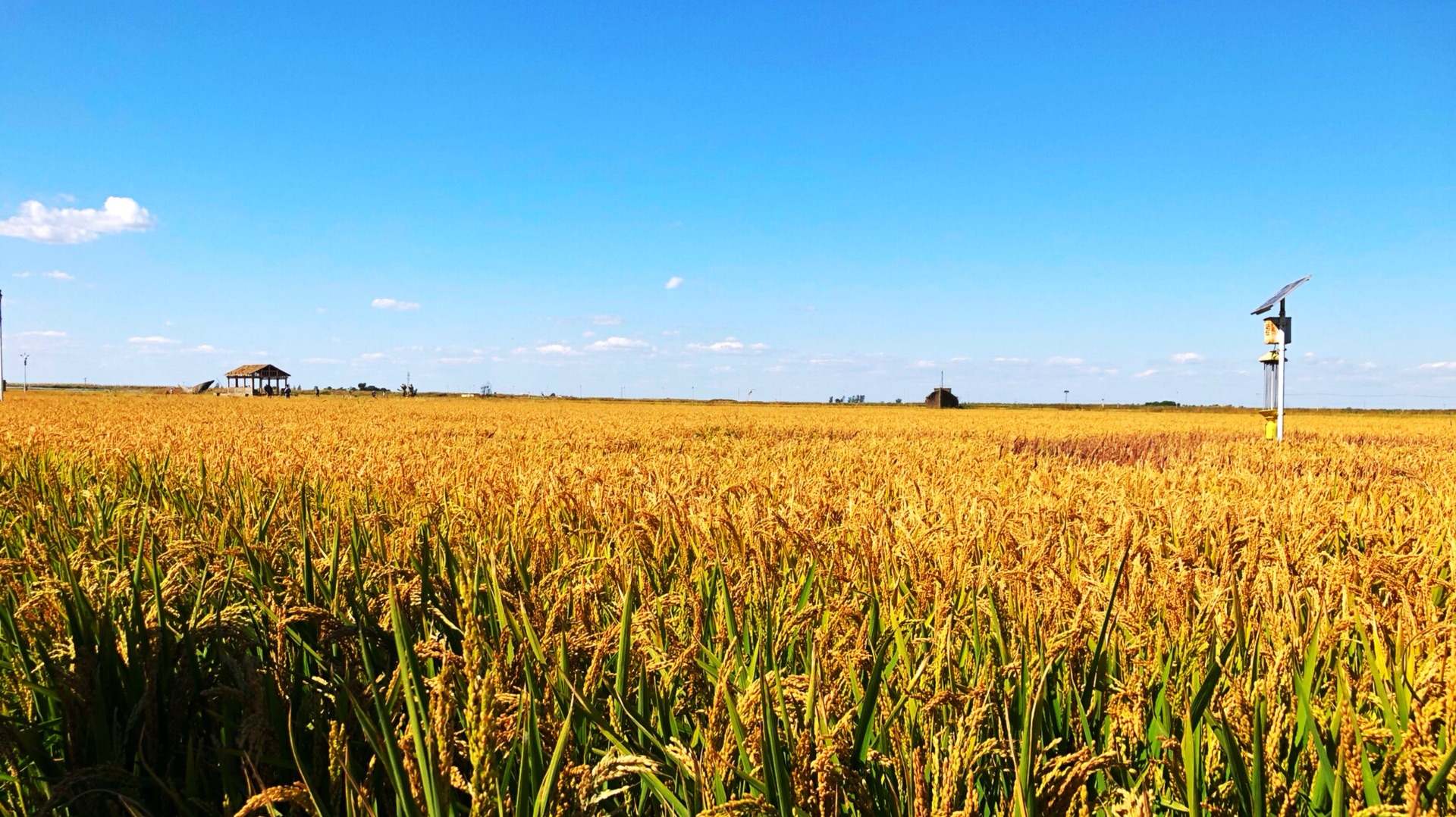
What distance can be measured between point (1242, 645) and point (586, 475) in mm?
3507

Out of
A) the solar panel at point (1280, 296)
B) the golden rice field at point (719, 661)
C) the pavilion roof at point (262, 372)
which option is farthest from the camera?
the pavilion roof at point (262, 372)

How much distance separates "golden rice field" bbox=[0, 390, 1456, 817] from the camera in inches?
49.0

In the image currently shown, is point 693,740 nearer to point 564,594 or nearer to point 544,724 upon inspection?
point 544,724

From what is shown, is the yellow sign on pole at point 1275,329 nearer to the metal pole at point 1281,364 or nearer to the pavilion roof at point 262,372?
the metal pole at point 1281,364

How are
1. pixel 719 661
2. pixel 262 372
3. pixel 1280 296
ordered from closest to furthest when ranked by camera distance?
pixel 719 661, pixel 1280 296, pixel 262 372

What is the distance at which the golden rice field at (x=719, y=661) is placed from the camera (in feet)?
4.08

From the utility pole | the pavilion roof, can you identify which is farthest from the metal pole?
the pavilion roof

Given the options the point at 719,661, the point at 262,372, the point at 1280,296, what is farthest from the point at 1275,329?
the point at 262,372

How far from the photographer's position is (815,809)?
1.22m

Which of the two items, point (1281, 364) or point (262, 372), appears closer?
point (1281, 364)

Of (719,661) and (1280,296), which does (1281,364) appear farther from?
(719,661)

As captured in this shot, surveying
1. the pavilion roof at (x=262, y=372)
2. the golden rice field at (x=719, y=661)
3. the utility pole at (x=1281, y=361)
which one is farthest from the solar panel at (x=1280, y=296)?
the pavilion roof at (x=262, y=372)

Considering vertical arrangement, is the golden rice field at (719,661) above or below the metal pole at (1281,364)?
below

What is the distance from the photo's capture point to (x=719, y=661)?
6.46 feet
